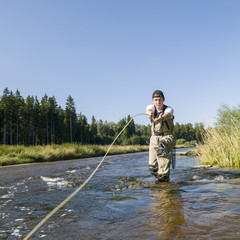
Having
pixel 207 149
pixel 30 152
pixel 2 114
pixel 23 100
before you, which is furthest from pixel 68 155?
pixel 23 100

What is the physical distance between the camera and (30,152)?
59.6 ft

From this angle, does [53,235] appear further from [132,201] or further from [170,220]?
[132,201]

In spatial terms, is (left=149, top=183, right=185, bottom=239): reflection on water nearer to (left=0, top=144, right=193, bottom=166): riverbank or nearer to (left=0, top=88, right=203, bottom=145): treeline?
(left=0, top=144, right=193, bottom=166): riverbank

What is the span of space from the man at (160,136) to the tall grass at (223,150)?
3660mm

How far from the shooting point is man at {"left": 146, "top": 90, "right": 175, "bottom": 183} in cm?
545

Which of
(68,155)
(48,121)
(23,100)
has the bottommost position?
(68,155)

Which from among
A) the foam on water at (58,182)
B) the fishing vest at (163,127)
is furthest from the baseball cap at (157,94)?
the foam on water at (58,182)

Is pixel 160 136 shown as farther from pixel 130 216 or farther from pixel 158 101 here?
pixel 130 216

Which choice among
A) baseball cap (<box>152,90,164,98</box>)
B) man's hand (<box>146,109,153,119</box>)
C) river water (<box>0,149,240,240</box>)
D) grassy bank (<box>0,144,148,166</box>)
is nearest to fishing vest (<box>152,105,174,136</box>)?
man's hand (<box>146,109,153,119</box>)

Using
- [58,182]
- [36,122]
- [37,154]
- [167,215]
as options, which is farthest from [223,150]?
[36,122]

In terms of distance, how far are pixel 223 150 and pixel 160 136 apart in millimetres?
4327

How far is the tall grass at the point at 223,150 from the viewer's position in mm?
8117

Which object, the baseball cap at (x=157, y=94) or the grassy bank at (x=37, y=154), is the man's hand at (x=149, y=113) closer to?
the baseball cap at (x=157, y=94)

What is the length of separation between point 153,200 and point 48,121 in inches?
2391
